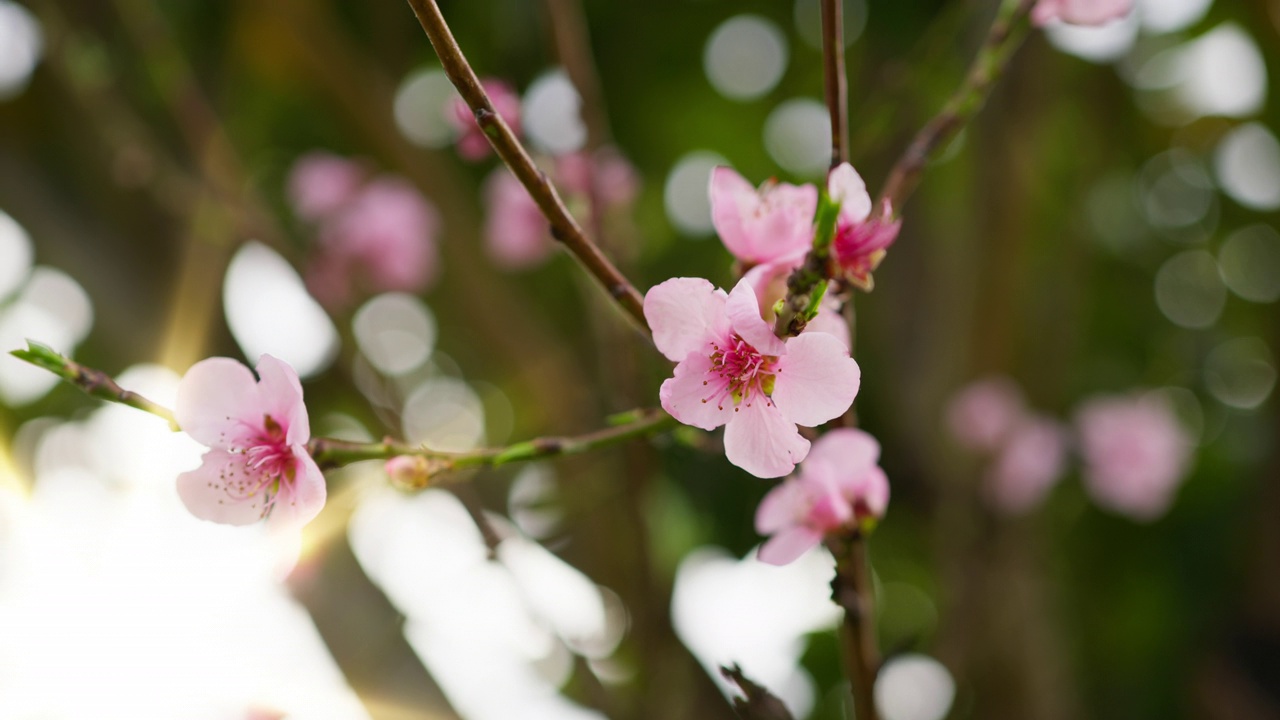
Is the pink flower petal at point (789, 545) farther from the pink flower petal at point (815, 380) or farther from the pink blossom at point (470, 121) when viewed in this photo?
the pink blossom at point (470, 121)

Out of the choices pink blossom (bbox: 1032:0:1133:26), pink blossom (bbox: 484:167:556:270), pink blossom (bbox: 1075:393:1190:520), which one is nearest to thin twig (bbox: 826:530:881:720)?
pink blossom (bbox: 1032:0:1133:26)

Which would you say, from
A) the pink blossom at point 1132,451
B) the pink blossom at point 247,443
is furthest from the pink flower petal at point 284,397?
the pink blossom at point 1132,451

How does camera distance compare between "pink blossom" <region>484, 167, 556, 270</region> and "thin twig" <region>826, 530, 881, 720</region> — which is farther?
"pink blossom" <region>484, 167, 556, 270</region>

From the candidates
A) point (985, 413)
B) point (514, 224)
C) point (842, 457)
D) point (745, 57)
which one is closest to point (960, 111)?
point (842, 457)

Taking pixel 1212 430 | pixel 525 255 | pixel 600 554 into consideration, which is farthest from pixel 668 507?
pixel 1212 430

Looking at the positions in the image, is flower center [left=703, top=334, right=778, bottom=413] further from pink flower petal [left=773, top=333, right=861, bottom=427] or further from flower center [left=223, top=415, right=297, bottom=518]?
flower center [left=223, top=415, right=297, bottom=518]

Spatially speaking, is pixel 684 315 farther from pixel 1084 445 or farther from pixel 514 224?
pixel 1084 445
